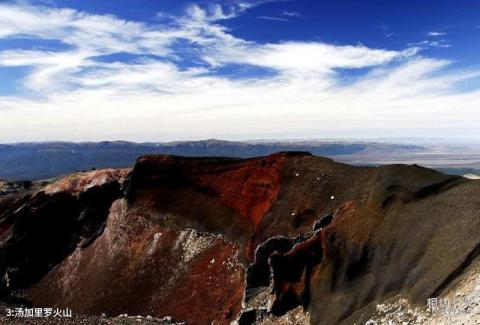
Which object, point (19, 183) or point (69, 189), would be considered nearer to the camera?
point (69, 189)

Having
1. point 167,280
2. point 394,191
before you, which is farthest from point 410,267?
point 167,280

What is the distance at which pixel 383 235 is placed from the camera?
31.4 metres

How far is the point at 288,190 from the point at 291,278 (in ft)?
49.3

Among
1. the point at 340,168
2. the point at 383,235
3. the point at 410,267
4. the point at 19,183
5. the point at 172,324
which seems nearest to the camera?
the point at 410,267

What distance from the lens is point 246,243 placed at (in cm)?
4441

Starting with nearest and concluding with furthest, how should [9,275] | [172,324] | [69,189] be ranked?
[172,324] < [9,275] < [69,189]

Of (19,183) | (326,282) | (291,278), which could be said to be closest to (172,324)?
(291,278)

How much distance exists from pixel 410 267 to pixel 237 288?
54.5 feet

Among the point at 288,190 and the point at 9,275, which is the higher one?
the point at 288,190

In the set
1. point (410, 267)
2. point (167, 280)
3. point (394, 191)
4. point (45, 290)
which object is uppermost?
point (394, 191)

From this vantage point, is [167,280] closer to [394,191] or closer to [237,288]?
[237,288]

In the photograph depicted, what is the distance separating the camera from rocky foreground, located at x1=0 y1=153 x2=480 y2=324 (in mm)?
27734

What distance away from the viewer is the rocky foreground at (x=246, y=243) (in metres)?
27.7

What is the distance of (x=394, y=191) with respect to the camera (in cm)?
3506
